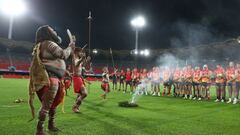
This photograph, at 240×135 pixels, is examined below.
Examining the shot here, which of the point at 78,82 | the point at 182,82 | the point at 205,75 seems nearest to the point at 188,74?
the point at 182,82

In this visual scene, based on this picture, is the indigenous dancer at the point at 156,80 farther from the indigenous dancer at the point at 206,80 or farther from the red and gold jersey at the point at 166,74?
the indigenous dancer at the point at 206,80

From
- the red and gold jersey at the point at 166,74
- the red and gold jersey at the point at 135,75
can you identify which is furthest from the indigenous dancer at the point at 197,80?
the red and gold jersey at the point at 135,75

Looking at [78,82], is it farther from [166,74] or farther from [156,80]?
[156,80]

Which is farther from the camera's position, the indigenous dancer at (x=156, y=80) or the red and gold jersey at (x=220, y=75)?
the indigenous dancer at (x=156, y=80)

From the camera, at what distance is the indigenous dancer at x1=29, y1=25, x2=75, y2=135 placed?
5.80 m

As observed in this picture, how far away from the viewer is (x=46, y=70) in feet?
19.5

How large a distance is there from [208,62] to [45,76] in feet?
160

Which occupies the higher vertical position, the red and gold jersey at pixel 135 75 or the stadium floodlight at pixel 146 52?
the stadium floodlight at pixel 146 52

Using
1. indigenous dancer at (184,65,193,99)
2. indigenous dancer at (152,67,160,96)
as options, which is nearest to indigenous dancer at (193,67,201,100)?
indigenous dancer at (184,65,193,99)

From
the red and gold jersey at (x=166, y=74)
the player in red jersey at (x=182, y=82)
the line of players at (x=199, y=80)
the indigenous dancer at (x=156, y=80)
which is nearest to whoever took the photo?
the line of players at (x=199, y=80)

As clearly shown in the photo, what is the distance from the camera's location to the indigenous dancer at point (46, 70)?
580 cm

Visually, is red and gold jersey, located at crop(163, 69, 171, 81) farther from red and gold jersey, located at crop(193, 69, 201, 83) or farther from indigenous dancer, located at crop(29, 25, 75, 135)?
indigenous dancer, located at crop(29, 25, 75, 135)

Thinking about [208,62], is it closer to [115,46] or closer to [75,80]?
[115,46]

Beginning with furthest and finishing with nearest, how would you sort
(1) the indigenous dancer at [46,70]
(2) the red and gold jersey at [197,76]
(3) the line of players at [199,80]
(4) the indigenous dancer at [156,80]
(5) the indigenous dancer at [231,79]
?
(4) the indigenous dancer at [156,80] → (2) the red and gold jersey at [197,76] → (3) the line of players at [199,80] → (5) the indigenous dancer at [231,79] → (1) the indigenous dancer at [46,70]
